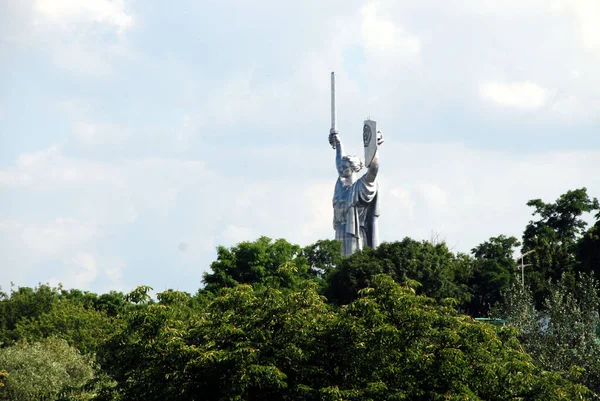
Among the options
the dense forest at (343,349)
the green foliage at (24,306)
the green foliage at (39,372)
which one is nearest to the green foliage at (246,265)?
the green foliage at (24,306)

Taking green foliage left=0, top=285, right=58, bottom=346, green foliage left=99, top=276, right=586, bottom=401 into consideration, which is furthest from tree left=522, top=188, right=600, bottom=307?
green foliage left=99, top=276, right=586, bottom=401

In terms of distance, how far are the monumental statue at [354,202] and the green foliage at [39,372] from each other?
3071cm

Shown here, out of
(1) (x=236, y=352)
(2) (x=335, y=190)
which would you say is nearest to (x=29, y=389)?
(1) (x=236, y=352)

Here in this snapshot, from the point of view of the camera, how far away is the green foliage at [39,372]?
114ft

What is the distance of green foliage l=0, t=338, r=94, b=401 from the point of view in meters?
34.8

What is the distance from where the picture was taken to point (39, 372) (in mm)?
35625

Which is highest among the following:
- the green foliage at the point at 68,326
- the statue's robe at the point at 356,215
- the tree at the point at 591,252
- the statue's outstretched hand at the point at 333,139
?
the statue's outstretched hand at the point at 333,139

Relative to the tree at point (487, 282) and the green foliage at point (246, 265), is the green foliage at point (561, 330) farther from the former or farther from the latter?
the tree at point (487, 282)

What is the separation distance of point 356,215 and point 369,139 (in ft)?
17.5

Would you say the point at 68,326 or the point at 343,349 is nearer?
the point at 343,349

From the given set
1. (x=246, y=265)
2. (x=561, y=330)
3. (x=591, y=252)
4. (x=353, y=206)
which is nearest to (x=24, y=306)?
(x=246, y=265)

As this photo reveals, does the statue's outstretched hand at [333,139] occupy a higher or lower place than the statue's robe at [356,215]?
higher

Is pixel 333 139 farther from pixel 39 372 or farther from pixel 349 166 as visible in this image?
pixel 39 372

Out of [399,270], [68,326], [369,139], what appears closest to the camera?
[68,326]
